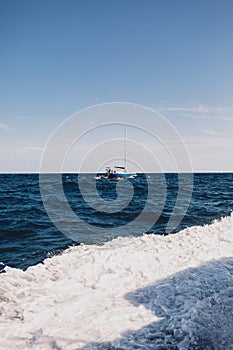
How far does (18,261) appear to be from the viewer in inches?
286

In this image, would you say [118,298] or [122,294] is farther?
[122,294]

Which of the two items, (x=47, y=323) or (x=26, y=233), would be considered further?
(x=26, y=233)

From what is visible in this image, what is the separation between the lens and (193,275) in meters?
5.30

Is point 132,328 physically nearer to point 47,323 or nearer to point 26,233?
point 47,323

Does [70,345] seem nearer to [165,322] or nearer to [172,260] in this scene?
[165,322]

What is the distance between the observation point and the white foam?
11.2ft

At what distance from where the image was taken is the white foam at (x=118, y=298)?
343 cm

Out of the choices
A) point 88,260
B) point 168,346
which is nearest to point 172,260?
point 88,260

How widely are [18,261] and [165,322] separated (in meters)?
4.95

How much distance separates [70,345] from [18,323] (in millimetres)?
991

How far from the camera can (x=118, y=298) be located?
4.48 meters

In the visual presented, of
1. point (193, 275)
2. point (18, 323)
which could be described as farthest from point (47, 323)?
point (193, 275)

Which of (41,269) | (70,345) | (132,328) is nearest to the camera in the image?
(70,345)

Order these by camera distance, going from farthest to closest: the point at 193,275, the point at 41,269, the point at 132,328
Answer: the point at 41,269 → the point at 193,275 → the point at 132,328
